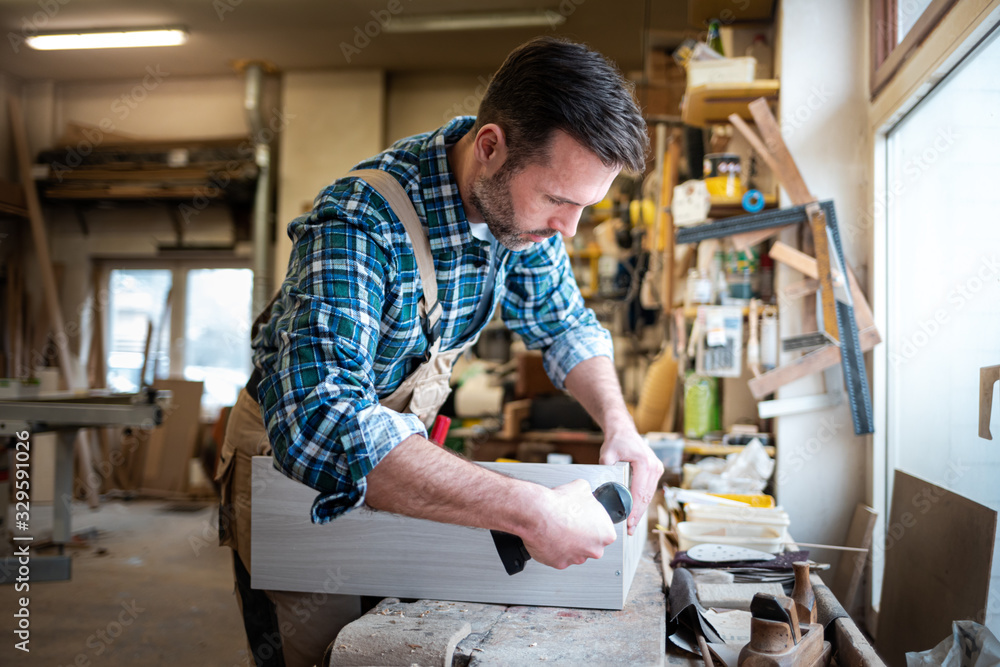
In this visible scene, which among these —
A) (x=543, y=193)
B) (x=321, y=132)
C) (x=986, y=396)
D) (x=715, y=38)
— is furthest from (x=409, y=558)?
(x=321, y=132)

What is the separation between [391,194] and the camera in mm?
1236

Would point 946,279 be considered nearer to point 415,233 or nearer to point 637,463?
point 637,463


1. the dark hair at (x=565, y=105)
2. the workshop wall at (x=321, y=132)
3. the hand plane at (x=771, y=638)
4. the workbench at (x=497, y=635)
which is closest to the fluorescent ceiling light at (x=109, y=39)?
the workshop wall at (x=321, y=132)

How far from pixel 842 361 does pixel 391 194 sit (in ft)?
5.89

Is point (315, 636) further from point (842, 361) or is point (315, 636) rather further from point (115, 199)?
point (115, 199)

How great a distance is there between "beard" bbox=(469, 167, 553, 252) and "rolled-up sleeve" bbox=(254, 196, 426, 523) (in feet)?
0.78

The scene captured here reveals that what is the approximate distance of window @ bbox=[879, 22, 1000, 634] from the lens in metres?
1.64

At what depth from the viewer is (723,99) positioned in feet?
9.12

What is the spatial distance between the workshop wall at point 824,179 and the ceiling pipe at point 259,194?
5102 mm

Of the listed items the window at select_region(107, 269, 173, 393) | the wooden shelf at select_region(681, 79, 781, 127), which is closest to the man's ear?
the wooden shelf at select_region(681, 79, 781, 127)

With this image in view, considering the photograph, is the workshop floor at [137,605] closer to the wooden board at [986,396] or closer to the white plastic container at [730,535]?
the white plastic container at [730,535]

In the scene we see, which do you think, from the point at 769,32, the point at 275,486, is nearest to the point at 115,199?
the point at 769,32

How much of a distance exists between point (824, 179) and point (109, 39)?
20.0 ft

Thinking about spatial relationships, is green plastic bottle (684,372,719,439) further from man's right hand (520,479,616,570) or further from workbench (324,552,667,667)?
man's right hand (520,479,616,570)
